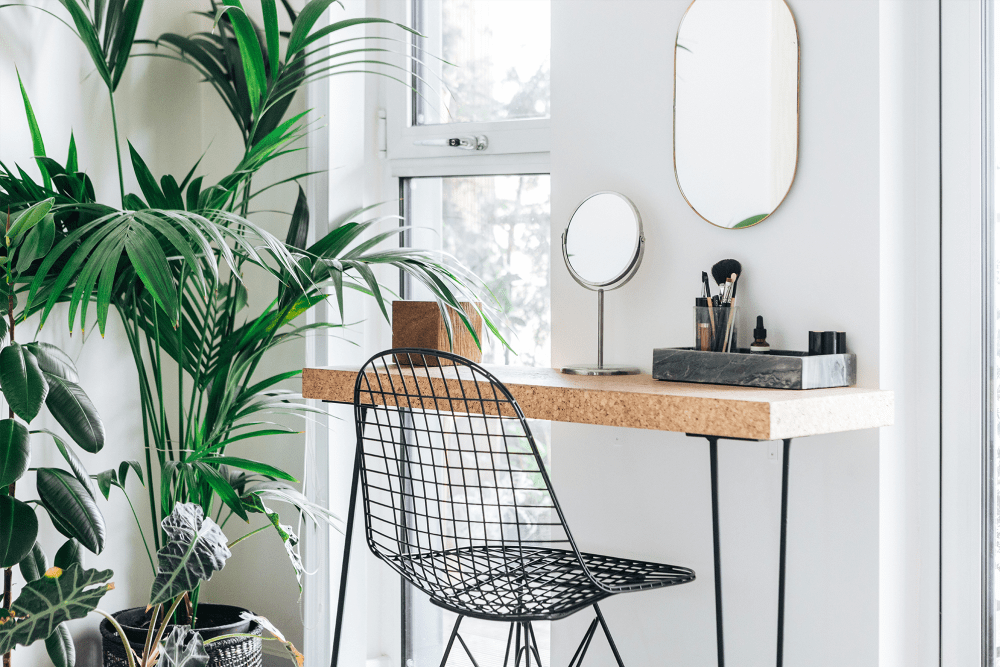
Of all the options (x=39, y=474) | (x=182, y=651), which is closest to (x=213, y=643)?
(x=182, y=651)

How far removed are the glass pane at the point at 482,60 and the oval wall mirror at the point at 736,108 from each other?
48 centimetres

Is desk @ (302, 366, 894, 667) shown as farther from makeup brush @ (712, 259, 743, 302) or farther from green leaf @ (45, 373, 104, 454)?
green leaf @ (45, 373, 104, 454)

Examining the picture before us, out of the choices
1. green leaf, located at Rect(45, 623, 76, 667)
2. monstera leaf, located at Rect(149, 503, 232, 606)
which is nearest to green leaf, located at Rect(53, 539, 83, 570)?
green leaf, located at Rect(45, 623, 76, 667)

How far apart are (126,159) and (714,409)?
1736mm

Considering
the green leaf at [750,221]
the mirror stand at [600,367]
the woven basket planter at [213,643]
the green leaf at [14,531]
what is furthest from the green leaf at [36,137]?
the green leaf at [750,221]

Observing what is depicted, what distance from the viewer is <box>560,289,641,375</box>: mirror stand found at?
5.91 feet

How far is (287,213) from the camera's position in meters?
2.46

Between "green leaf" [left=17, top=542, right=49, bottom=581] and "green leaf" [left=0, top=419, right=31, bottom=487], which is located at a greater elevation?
"green leaf" [left=0, top=419, right=31, bottom=487]

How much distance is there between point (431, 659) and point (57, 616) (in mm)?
993

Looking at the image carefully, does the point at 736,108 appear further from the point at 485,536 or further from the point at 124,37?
the point at 124,37

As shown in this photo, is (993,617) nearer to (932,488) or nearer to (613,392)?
(932,488)

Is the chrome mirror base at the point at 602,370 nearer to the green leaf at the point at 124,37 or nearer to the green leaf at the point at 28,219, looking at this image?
the green leaf at the point at 28,219

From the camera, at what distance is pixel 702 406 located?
140 cm

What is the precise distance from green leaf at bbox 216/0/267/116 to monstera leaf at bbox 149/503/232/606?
891mm
